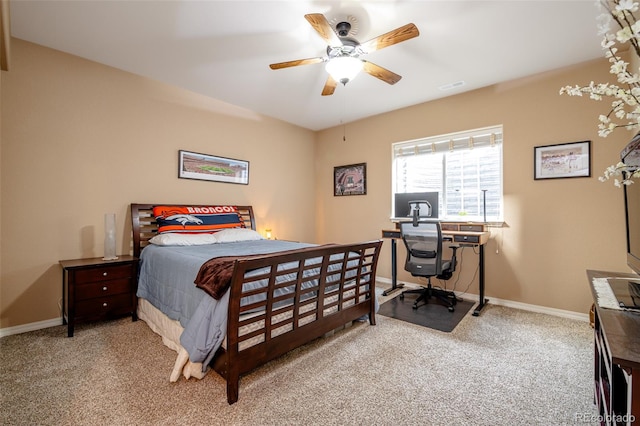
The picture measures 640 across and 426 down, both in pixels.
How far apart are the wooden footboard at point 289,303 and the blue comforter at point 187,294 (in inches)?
5.0

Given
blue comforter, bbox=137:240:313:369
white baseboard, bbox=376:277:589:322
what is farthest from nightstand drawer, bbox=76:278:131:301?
white baseboard, bbox=376:277:589:322

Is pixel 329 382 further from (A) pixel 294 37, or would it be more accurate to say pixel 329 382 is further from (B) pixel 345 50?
(A) pixel 294 37

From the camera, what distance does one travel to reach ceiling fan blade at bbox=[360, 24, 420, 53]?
6.66 ft

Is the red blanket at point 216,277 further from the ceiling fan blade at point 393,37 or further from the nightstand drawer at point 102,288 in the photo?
the ceiling fan blade at point 393,37

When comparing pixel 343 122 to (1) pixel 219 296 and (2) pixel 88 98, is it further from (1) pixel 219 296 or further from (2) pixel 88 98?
(1) pixel 219 296

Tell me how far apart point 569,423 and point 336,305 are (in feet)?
5.25

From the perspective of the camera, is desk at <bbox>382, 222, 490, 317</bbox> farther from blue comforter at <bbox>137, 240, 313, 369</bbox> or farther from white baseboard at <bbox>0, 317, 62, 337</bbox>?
white baseboard at <bbox>0, 317, 62, 337</bbox>

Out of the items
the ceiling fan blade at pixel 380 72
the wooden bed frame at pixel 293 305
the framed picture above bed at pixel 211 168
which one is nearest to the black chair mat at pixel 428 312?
the wooden bed frame at pixel 293 305

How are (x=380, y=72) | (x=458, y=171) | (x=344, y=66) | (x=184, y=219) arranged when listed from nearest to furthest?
1. (x=344, y=66)
2. (x=380, y=72)
3. (x=184, y=219)
4. (x=458, y=171)

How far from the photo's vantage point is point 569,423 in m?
1.60

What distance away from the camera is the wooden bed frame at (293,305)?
5.83 feet

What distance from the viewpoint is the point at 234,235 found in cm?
368

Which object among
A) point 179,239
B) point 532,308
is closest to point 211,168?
point 179,239

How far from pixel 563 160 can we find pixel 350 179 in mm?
2899
